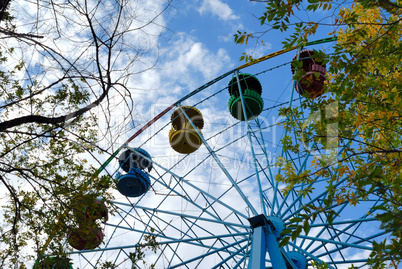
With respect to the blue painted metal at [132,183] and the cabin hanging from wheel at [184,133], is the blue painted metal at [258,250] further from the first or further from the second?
the cabin hanging from wheel at [184,133]

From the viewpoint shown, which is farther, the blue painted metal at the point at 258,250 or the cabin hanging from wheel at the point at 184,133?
the cabin hanging from wheel at the point at 184,133

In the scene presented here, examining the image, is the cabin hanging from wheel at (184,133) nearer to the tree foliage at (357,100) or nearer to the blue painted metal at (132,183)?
the blue painted metal at (132,183)

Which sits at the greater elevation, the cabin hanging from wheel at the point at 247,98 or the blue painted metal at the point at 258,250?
the cabin hanging from wheel at the point at 247,98

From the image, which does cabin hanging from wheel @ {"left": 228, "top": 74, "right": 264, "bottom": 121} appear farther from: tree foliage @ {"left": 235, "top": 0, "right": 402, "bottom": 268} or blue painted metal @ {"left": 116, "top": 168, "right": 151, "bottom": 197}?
tree foliage @ {"left": 235, "top": 0, "right": 402, "bottom": 268}

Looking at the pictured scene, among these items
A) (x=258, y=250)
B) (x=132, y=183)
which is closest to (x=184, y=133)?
(x=132, y=183)

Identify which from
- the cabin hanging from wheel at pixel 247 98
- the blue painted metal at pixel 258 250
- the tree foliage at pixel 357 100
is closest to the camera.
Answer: the tree foliage at pixel 357 100

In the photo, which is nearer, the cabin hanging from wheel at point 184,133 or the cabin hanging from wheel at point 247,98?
the cabin hanging from wheel at point 247,98

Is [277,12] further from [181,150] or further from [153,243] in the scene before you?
[181,150]

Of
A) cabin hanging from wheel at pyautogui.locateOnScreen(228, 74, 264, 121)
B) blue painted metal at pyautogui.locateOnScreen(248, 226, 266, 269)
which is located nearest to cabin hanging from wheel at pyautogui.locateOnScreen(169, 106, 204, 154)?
cabin hanging from wheel at pyautogui.locateOnScreen(228, 74, 264, 121)

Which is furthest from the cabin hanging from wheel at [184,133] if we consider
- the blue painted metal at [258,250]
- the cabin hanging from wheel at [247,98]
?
the blue painted metal at [258,250]

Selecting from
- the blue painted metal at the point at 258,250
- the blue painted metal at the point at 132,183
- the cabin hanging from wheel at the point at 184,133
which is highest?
the cabin hanging from wheel at the point at 184,133

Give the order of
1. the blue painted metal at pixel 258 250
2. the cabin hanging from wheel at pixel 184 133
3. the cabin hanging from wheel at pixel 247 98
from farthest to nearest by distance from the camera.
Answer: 1. the cabin hanging from wheel at pixel 184 133
2. the cabin hanging from wheel at pixel 247 98
3. the blue painted metal at pixel 258 250

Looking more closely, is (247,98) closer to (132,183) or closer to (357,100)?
(132,183)

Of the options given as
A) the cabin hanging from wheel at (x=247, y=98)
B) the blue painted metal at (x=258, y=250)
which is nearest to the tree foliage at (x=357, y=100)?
the blue painted metal at (x=258, y=250)
